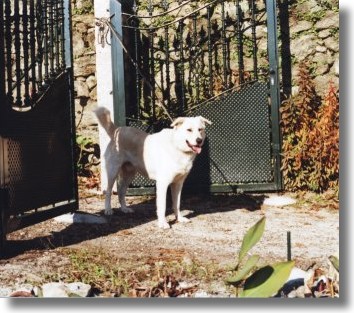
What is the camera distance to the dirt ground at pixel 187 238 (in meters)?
2.39

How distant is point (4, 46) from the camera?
8.17ft

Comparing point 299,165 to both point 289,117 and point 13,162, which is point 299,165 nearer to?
point 289,117

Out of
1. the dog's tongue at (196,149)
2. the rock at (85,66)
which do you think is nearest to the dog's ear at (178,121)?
the dog's tongue at (196,149)

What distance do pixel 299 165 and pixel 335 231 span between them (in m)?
1.02

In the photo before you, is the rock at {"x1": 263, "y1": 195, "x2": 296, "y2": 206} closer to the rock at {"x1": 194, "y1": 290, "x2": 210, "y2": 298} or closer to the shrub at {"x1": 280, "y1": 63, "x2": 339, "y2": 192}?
the shrub at {"x1": 280, "y1": 63, "x2": 339, "y2": 192}

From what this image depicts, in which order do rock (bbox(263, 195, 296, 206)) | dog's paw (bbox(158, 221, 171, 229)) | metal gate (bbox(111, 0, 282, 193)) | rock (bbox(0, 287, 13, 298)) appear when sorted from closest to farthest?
rock (bbox(0, 287, 13, 298)) < dog's paw (bbox(158, 221, 171, 229)) < rock (bbox(263, 195, 296, 206)) < metal gate (bbox(111, 0, 282, 193))

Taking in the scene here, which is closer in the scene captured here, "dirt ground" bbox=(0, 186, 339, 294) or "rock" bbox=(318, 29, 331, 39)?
"dirt ground" bbox=(0, 186, 339, 294)

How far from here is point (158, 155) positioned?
321 centimetres

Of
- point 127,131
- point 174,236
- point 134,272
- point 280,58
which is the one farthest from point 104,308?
point 280,58

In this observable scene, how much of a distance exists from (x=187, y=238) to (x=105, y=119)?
1.06 meters

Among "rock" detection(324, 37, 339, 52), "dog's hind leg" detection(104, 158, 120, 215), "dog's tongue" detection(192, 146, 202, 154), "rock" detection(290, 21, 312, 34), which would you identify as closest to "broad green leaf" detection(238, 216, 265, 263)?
"dog's tongue" detection(192, 146, 202, 154)

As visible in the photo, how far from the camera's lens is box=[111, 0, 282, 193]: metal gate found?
3684 mm

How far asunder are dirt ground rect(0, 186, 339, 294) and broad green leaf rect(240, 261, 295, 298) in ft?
0.67

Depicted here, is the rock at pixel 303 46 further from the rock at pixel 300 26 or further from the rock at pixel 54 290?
the rock at pixel 54 290
